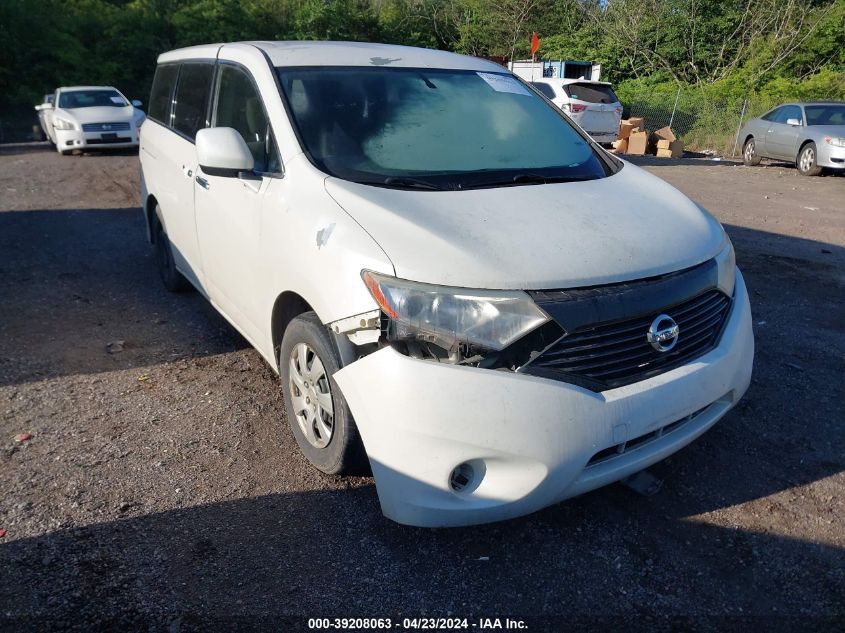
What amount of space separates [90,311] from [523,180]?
372 centimetres

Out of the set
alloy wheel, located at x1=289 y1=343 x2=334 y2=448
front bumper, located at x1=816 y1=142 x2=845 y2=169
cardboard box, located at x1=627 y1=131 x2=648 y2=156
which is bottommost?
cardboard box, located at x1=627 y1=131 x2=648 y2=156

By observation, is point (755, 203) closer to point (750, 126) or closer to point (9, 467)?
point (750, 126)

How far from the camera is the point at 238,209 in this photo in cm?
367

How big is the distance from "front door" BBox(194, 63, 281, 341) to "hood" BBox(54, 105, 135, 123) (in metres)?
12.8

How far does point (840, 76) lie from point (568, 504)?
90.8 feet

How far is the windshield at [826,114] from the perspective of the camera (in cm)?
1497

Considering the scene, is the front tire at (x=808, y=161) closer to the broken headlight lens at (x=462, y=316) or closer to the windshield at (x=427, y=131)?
the windshield at (x=427, y=131)

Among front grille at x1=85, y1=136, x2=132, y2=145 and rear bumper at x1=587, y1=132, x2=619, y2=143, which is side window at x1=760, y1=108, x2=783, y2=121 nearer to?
rear bumper at x1=587, y1=132, x2=619, y2=143

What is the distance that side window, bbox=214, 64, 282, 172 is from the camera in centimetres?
354

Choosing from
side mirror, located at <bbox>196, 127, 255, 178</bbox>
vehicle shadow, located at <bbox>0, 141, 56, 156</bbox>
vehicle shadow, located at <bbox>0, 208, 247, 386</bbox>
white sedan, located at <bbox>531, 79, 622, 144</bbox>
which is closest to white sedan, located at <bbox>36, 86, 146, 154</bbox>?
vehicle shadow, located at <bbox>0, 141, 56, 156</bbox>

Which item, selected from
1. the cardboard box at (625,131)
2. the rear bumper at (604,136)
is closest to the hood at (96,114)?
the rear bumper at (604,136)

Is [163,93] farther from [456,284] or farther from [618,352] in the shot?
[618,352]

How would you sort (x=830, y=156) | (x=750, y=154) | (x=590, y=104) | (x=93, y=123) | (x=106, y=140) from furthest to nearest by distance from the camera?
(x=590, y=104) → (x=750, y=154) → (x=106, y=140) → (x=93, y=123) → (x=830, y=156)

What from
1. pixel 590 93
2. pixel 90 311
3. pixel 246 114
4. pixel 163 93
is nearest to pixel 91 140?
pixel 163 93
